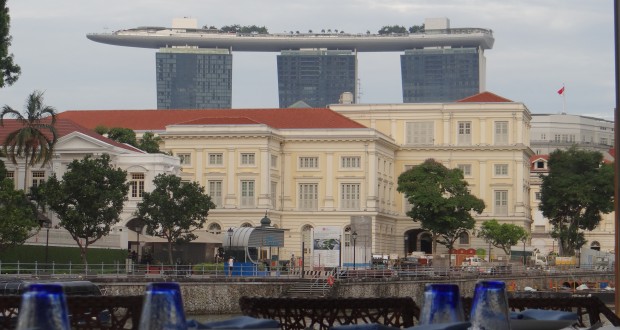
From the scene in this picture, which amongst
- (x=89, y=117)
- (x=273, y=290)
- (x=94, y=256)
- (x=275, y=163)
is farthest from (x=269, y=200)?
(x=273, y=290)

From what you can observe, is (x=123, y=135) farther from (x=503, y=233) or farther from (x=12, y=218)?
(x=12, y=218)

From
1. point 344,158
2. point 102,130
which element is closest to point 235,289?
point 344,158

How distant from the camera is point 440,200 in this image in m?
99.4

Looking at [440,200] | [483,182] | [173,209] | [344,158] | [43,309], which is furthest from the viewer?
[483,182]

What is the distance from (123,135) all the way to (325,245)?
3310 centimetres

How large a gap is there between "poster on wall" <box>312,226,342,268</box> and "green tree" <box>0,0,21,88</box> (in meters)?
26.1

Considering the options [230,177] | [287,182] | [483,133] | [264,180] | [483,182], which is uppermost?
[483,133]

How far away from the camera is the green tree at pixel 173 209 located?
77188 mm

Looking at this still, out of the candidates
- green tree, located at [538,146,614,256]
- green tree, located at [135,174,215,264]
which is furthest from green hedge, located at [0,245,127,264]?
green tree, located at [538,146,614,256]

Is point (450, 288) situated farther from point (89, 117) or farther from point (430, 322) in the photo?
point (89, 117)

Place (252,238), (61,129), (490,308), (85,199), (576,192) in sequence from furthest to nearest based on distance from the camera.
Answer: (576,192), (61,129), (252,238), (85,199), (490,308)

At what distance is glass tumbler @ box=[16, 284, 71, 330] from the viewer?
4391 millimetres

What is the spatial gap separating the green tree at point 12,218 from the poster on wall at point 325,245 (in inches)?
747

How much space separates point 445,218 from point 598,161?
1647 centimetres
